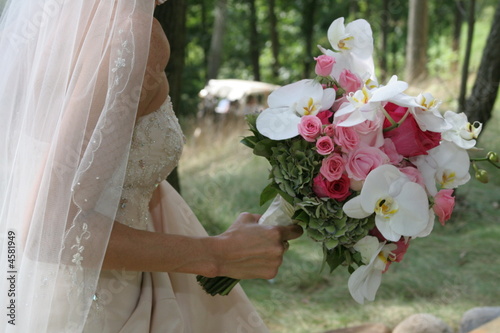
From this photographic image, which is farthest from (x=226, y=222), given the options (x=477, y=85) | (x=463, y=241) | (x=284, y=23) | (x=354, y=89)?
(x=284, y=23)

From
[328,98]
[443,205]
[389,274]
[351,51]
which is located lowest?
[389,274]

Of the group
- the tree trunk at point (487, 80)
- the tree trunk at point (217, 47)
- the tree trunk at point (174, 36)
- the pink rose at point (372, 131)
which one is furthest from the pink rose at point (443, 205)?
the tree trunk at point (217, 47)

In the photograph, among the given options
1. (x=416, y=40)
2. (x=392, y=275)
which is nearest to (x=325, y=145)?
(x=392, y=275)

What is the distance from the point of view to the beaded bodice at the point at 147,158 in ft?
7.21

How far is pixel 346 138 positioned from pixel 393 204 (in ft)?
0.78

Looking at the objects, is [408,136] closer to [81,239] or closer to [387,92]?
[387,92]

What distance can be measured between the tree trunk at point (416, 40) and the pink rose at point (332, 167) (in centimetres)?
1132

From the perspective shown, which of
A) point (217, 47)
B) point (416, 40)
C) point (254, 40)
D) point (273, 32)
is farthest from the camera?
point (254, 40)

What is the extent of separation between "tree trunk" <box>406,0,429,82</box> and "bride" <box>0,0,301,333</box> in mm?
11359

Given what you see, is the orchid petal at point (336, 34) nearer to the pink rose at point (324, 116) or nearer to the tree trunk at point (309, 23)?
the pink rose at point (324, 116)

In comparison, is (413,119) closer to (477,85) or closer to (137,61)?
(137,61)

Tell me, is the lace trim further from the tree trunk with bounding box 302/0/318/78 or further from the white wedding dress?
the tree trunk with bounding box 302/0/318/78

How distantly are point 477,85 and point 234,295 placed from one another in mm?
4947

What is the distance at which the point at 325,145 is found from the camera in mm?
2045
